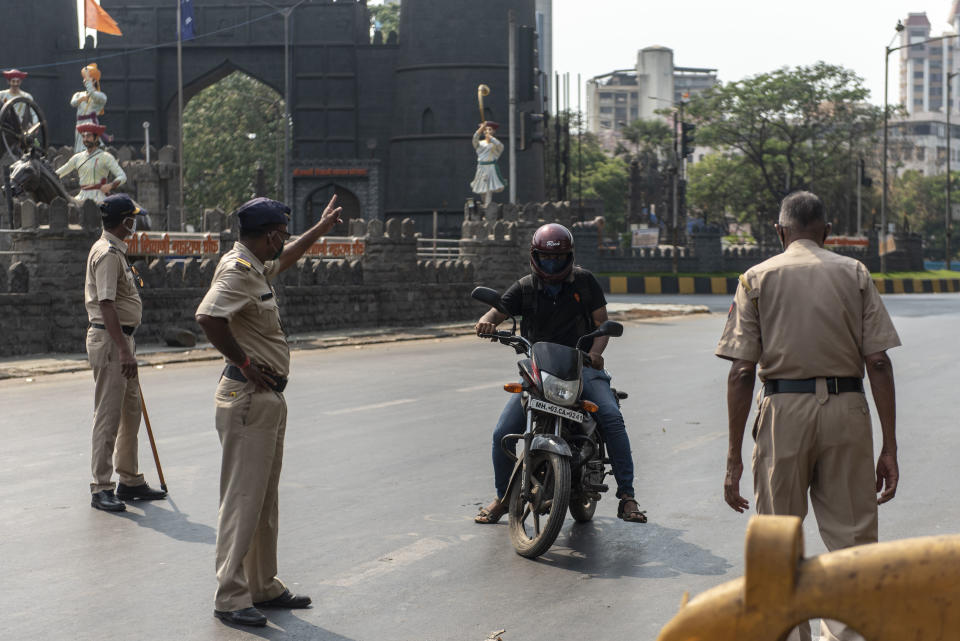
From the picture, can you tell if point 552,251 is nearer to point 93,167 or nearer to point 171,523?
point 171,523

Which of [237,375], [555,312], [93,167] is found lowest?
[237,375]

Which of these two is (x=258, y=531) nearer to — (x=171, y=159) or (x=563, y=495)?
(x=563, y=495)

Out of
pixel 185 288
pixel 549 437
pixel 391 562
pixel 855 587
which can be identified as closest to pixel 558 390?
pixel 549 437

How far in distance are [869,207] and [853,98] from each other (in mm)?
13264

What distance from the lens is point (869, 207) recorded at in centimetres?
7438

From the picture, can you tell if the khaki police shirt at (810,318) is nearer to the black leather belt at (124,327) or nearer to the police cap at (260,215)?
the police cap at (260,215)

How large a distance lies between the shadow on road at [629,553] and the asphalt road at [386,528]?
0.6 inches

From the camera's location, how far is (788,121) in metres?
65.0

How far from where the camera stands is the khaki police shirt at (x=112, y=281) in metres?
7.36

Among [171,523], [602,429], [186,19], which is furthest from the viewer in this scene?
[186,19]

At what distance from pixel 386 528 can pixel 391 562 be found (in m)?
0.74

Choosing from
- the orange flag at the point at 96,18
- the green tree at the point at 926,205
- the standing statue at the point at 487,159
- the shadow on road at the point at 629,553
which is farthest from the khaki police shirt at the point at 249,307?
the green tree at the point at 926,205

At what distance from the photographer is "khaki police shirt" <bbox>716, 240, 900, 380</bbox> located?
4.37 metres

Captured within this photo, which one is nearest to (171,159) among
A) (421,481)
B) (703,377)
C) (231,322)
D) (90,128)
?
(90,128)
